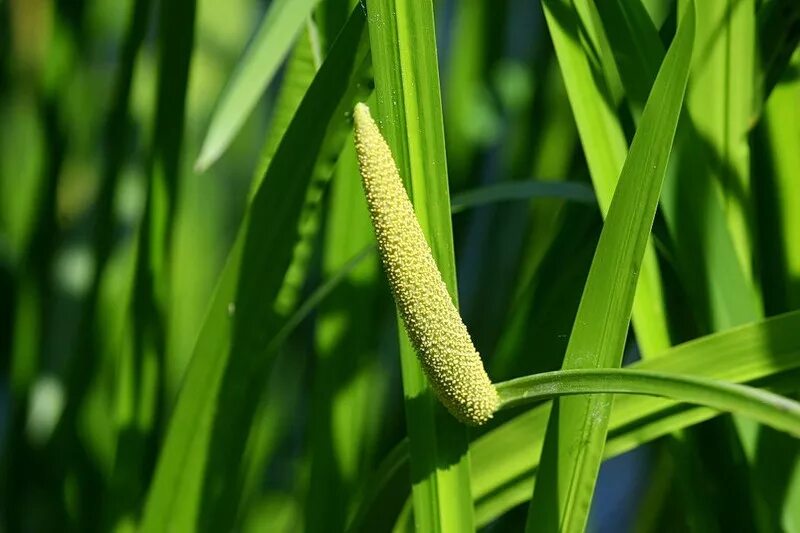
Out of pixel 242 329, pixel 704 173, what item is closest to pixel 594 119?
pixel 704 173

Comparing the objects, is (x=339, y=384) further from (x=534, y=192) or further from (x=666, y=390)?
(x=666, y=390)

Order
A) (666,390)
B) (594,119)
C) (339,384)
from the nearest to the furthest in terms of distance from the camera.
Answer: (666,390)
(594,119)
(339,384)

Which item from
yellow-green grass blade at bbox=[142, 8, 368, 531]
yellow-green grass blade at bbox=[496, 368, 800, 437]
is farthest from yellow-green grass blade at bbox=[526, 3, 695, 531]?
yellow-green grass blade at bbox=[142, 8, 368, 531]

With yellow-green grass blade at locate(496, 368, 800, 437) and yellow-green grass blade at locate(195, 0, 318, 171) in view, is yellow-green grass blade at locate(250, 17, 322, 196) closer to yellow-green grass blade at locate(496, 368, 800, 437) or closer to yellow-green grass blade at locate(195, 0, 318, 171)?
yellow-green grass blade at locate(195, 0, 318, 171)

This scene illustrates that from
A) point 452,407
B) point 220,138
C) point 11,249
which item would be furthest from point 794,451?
point 11,249

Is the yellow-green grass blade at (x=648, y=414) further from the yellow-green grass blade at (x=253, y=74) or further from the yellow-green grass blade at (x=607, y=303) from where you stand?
the yellow-green grass blade at (x=253, y=74)

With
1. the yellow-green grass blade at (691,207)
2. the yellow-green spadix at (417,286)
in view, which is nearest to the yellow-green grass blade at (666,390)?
the yellow-green spadix at (417,286)
